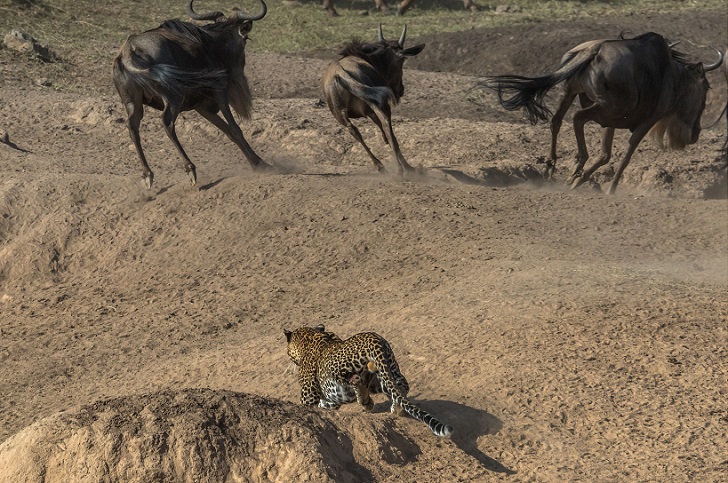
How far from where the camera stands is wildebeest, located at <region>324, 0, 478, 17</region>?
24.5 meters

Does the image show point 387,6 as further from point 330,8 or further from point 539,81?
point 539,81

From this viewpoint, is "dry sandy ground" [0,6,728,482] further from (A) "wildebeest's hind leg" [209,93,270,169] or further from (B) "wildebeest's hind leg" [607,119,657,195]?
(B) "wildebeest's hind leg" [607,119,657,195]

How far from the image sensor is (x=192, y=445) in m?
5.06

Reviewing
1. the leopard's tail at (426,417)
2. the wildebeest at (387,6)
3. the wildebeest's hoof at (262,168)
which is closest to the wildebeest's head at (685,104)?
the wildebeest's hoof at (262,168)

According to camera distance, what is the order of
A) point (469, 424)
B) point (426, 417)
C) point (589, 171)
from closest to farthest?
point (426, 417), point (469, 424), point (589, 171)

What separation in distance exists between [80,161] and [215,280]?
14.0 ft

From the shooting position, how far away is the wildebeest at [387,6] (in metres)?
24.5

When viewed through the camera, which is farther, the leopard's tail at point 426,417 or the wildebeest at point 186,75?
the wildebeest at point 186,75

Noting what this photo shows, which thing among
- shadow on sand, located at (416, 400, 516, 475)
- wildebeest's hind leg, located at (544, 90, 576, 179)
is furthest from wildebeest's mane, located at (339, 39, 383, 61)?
shadow on sand, located at (416, 400, 516, 475)

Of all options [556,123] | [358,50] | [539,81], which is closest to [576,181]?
[556,123]

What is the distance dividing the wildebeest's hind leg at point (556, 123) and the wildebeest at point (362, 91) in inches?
60.3

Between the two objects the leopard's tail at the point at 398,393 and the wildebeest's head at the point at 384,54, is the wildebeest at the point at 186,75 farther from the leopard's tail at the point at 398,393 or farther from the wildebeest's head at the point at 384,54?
the leopard's tail at the point at 398,393

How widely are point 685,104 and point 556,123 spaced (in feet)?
5.46

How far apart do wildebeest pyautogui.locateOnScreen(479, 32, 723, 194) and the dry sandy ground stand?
2.54 ft
